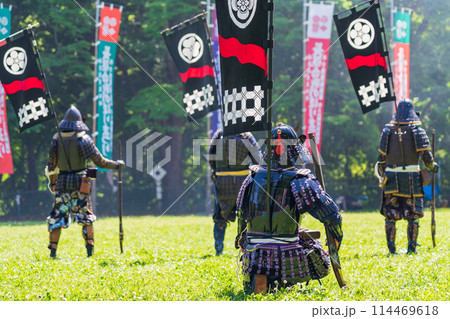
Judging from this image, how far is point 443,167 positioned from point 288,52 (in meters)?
9.17

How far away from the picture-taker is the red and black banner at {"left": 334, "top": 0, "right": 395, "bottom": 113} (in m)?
9.49

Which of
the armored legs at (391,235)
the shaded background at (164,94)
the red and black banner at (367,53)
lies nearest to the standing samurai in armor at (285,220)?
the armored legs at (391,235)

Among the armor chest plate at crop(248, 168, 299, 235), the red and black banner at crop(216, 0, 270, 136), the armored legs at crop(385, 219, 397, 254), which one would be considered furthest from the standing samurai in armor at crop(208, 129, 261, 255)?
the red and black banner at crop(216, 0, 270, 136)

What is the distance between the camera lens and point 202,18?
11578 mm

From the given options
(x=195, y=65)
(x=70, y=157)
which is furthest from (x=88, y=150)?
(x=195, y=65)

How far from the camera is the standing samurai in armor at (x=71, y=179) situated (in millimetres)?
9734

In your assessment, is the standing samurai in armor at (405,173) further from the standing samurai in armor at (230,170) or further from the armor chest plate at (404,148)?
the standing samurai in armor at (230,170)

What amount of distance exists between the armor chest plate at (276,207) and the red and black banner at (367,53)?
389cm

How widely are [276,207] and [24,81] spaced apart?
213 inches

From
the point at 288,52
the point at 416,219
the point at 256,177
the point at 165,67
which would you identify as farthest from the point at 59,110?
the point at 256,177

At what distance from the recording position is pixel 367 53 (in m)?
9.55

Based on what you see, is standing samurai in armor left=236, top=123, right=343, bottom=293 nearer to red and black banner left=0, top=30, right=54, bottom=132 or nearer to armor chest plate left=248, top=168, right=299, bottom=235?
armor chest plate left=248, top=168, right=299, bottom=235

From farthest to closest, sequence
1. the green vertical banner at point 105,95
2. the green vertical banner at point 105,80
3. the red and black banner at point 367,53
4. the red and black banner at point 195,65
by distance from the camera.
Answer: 1. the green vertical banner at point 105,95
2. the green vertical banner at point 105,80
3. the red and black banner at point 195,65
4. the red and black banner at point 367,53

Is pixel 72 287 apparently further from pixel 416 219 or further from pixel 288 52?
pixel 288 52
